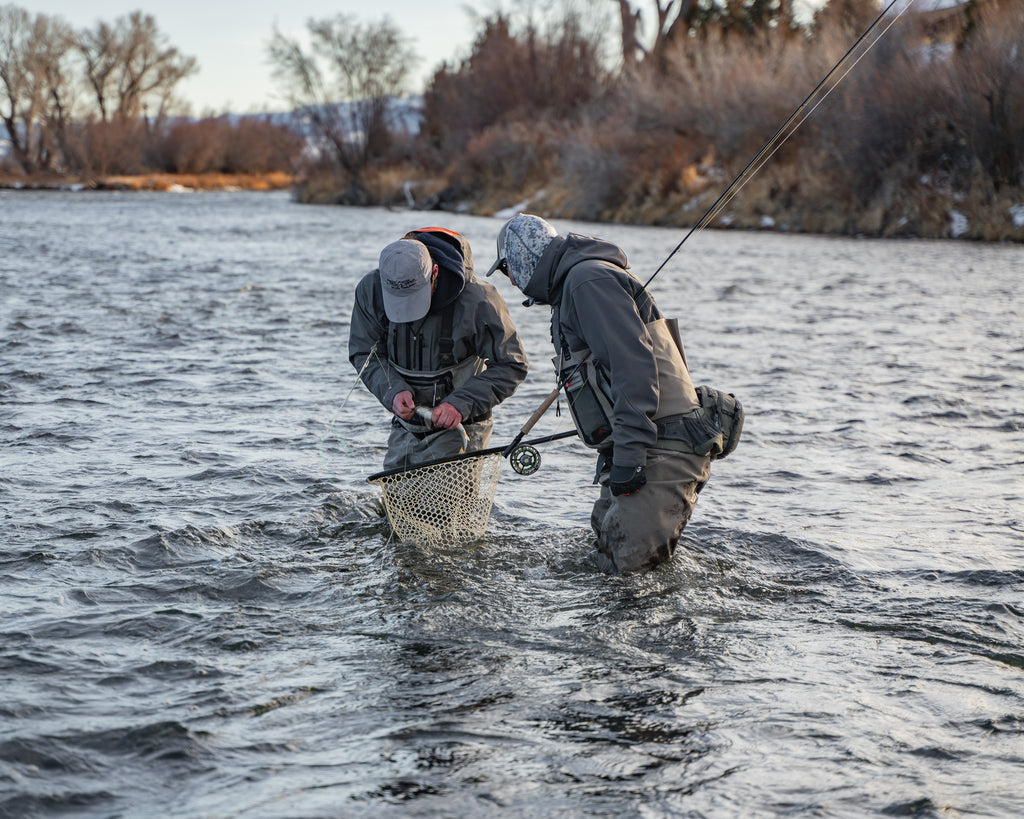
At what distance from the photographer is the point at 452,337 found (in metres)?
4.80

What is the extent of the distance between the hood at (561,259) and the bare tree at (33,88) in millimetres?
66279

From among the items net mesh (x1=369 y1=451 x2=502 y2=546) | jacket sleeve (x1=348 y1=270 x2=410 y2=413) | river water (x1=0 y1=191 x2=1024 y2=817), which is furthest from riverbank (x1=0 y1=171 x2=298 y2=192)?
net mesh (x1=369 y1=451 x2=502 y2=546)

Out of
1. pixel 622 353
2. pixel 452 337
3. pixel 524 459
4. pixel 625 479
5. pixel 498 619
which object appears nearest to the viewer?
pixel 622 353

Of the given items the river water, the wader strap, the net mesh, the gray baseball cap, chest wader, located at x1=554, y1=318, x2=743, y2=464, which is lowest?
the river water

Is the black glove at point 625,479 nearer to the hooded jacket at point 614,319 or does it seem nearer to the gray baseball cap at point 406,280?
the hooded jacket at point 614,319

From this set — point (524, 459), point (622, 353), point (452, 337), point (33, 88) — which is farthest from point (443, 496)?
point (33, 88)

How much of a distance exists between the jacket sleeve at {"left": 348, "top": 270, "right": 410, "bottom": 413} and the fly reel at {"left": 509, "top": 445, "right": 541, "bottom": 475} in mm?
616

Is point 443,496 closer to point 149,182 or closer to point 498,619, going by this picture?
point 498,619

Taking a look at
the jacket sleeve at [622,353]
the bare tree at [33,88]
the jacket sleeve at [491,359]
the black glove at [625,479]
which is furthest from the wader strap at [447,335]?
the bare tree at [33,88]

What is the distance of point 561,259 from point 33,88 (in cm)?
7035

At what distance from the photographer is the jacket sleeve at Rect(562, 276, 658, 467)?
12.9 ft

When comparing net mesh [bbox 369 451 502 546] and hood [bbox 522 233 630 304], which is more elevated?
hood [bbox 522 233 630 304]

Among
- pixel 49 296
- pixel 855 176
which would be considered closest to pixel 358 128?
pixel 855 176

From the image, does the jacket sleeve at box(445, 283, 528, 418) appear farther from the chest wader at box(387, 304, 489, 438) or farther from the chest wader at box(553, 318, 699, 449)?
the chest wader at box(553, 318, 699, 449)
